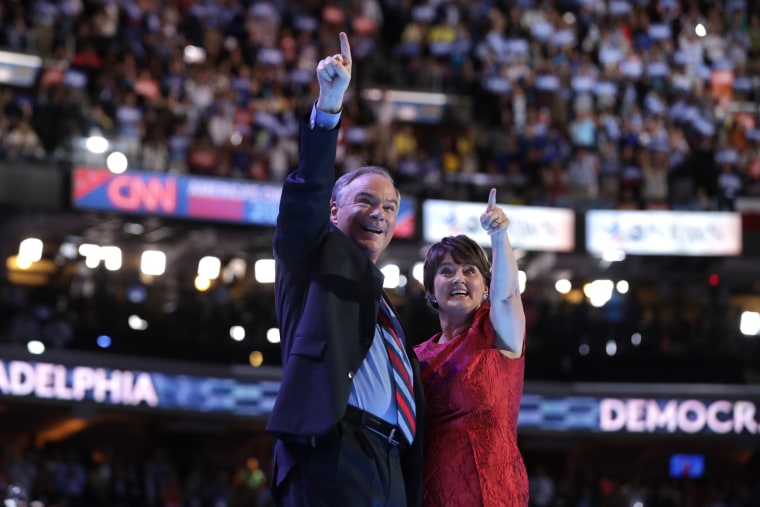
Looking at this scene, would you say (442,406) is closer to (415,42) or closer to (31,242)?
(31,242)

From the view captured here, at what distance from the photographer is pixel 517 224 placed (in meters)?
19.9

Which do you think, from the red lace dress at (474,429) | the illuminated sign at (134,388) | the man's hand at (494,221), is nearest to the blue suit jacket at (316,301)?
the man's hand at (494,221)

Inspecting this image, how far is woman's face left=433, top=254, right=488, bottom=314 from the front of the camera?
4410 millimetres

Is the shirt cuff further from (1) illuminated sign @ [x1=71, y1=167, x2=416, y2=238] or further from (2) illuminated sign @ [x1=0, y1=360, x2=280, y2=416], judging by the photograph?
(2) illuminated sign @ [x1=0, y1=360, x2=280, y2=416]

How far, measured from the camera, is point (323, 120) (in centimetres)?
371

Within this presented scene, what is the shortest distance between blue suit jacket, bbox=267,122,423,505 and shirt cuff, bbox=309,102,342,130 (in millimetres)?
15

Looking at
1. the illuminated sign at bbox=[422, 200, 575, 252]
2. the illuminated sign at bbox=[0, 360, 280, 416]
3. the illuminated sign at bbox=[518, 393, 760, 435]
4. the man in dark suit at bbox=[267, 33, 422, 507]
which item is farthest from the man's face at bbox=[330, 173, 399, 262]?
the illuminated sign at bbox=[518, 393, 760, 435]

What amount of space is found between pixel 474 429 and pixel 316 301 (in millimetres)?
795

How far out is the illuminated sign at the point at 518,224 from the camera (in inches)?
Answer: 774

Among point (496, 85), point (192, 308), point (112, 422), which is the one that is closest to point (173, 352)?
point (192, 308)

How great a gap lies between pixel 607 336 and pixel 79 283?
7.75m

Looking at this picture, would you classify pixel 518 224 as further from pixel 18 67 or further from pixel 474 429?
pixel 474 429

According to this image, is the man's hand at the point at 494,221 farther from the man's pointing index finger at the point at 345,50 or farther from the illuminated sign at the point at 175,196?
the illuminated sign at the point at 175,196

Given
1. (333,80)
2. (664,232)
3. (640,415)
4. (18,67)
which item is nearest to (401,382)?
(333,80)
